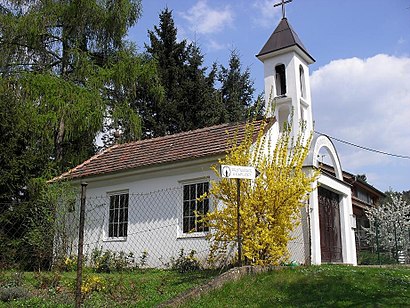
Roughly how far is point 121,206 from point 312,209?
6.60 meters

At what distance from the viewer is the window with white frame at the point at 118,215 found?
16156 millimetres

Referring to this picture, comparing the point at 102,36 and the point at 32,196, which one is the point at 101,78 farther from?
the point at 32,196

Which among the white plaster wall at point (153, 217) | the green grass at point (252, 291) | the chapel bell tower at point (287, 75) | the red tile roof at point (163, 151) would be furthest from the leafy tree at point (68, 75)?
the green grass at point (252, 291)

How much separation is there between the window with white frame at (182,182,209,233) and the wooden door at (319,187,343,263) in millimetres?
4371

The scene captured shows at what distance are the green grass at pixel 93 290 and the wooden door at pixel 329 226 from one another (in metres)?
6.76

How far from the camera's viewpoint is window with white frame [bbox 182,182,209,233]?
14.4m

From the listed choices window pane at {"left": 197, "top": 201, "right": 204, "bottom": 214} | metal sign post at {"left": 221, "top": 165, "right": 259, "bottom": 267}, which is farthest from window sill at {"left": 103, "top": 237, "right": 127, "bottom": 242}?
metal sign post at {"left": 221, "top": 165, "right": 259, "bottom": 267}

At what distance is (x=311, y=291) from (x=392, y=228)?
72.9 ft

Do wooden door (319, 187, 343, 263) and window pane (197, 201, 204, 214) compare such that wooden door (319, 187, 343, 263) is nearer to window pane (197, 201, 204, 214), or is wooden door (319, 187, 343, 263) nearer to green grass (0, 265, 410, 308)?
window pane (197, 201, 204, 214)

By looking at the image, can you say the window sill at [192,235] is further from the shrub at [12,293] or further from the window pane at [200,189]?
the shrub at [12,293]

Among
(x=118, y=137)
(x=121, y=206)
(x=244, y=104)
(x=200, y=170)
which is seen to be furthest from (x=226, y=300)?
(x=244, y=104)

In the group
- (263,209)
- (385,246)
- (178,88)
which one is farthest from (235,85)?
(263,209)

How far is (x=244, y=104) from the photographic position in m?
37.2

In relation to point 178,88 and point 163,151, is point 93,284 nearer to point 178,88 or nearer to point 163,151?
point 163,151
